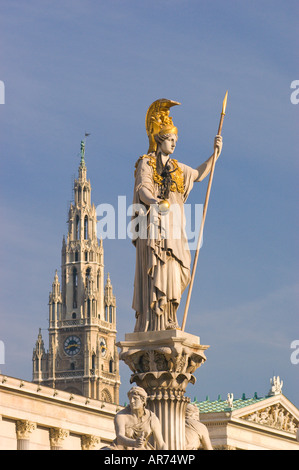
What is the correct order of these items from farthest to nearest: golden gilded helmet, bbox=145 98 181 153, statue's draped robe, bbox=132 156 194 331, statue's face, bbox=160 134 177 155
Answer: golden gilded helmet, bbox=145 98 181 153 → statue's face, bbox=160 134 177 155 → statue's draped robe, bbox=132 156 194 331

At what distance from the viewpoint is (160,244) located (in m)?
15.8

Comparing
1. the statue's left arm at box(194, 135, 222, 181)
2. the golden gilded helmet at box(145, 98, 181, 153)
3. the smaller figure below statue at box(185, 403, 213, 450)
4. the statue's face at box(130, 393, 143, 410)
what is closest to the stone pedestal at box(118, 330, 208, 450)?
the smaller figure below statue at box(185, 403, 213, 450)

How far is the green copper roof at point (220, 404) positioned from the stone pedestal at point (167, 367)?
79.1 metres

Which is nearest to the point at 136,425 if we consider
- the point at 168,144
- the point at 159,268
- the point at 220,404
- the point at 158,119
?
the point at 159,268

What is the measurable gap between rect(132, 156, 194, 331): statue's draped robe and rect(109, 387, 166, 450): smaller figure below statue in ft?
5.44

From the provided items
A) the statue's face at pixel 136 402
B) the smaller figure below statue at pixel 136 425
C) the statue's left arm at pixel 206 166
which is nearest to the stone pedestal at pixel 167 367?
the smaller figure below statue at pixel 136 425

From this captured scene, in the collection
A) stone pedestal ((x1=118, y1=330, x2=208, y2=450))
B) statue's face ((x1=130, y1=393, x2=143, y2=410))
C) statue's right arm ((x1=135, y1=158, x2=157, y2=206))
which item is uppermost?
statue's right arm ((x1=135, y1=158, x2=157, y2=206))

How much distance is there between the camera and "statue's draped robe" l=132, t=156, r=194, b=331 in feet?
51.6

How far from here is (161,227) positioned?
1590 centimetres

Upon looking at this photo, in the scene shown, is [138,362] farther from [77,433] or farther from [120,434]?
[77,433]

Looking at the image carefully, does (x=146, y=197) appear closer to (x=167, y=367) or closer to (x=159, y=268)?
(x=159, y=268)

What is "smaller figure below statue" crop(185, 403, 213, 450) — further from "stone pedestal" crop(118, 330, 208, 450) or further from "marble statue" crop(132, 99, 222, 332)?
"marble statue" crop(132, 99, 222, 332)

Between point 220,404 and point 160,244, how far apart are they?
85.0 m
